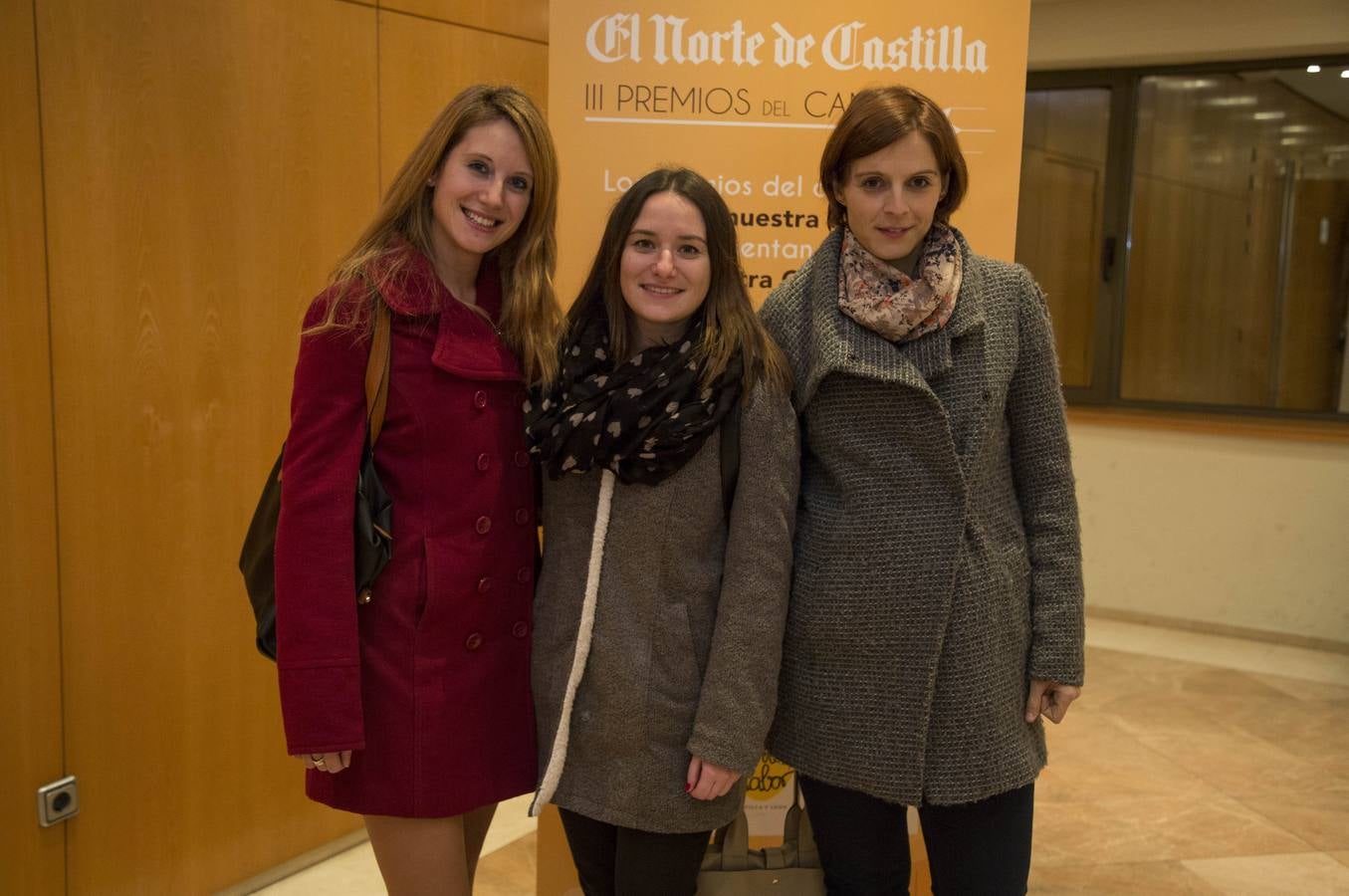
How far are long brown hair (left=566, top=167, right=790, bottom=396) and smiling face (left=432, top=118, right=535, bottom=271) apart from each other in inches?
6.4

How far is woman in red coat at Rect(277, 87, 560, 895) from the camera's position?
1562 millimetres

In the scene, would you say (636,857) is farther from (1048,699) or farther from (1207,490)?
(1207,490)

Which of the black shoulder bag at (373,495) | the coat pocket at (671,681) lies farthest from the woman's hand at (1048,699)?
the black shoulder bag at (373,495)

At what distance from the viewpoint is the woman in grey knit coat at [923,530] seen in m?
1.61

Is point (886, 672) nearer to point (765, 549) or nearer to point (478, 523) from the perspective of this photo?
point (765, 549)

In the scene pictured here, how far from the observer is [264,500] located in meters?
1.69

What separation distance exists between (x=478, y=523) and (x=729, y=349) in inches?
17.7

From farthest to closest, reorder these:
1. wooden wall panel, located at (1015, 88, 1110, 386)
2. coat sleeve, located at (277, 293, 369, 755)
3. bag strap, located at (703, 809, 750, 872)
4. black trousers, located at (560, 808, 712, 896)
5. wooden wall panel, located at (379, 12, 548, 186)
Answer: wooden wall panel, located at (1015, 88, 1110, 386) < wooden wall panel, located at (379, 12, 548, 186) < bag strap, located at (703, 809, 750, 872) < black trousers, located at (560, 808, 712, 896) < coat sleeve, located at (277, 293, 369, 755)

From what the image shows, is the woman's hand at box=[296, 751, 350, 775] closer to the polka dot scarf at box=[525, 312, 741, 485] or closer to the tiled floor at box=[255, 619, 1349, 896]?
the polka dot scarf at box=[525, 312, 741, 485]

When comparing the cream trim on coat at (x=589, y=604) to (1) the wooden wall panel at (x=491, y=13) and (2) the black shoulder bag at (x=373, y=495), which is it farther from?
(1) the wooden wall panel at (x=491, y=13)

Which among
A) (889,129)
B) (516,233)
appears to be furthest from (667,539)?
(889,129)

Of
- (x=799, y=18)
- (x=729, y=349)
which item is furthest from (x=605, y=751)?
(x=799, y=18)

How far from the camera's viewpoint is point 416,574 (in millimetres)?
Result: 1627

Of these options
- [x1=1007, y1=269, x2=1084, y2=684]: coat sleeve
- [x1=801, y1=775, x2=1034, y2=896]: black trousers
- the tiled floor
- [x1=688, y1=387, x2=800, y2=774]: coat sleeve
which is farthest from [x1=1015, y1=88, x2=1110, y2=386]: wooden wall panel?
[x1=688, y1=387, x2=800, y2=774]: coat sleeve
